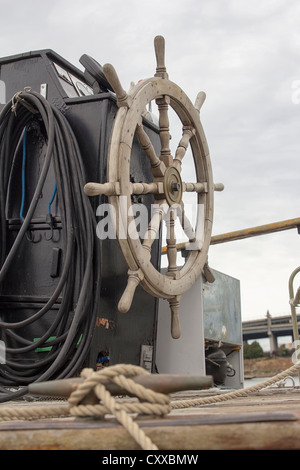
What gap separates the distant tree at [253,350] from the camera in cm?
2057

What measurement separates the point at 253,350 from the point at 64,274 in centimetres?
1985

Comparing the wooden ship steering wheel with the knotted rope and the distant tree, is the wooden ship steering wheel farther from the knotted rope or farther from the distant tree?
the distant tree

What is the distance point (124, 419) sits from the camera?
2.56ft

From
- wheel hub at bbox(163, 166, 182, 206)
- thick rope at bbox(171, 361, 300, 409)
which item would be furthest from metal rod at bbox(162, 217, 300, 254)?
thick rope at bbox(171, 361, 300, 409)

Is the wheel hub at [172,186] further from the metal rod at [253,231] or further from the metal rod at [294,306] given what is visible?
the metal rod at [294,306]

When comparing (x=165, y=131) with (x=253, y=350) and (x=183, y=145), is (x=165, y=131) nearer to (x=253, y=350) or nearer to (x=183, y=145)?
(x=183, y=145)

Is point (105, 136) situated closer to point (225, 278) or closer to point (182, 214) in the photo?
point (182, 214)

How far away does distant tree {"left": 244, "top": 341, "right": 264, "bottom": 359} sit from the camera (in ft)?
67.5

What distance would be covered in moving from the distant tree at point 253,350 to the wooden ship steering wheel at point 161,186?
18.4m

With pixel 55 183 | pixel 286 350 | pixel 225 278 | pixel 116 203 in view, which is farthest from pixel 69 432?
pixel 286 350

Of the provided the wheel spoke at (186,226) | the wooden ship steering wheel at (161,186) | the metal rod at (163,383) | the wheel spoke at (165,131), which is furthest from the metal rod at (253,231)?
the metal rod at (163,383)

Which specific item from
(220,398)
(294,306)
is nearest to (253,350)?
(294,306)

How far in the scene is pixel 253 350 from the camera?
21047 mm

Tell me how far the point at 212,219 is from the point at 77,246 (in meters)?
0.89
